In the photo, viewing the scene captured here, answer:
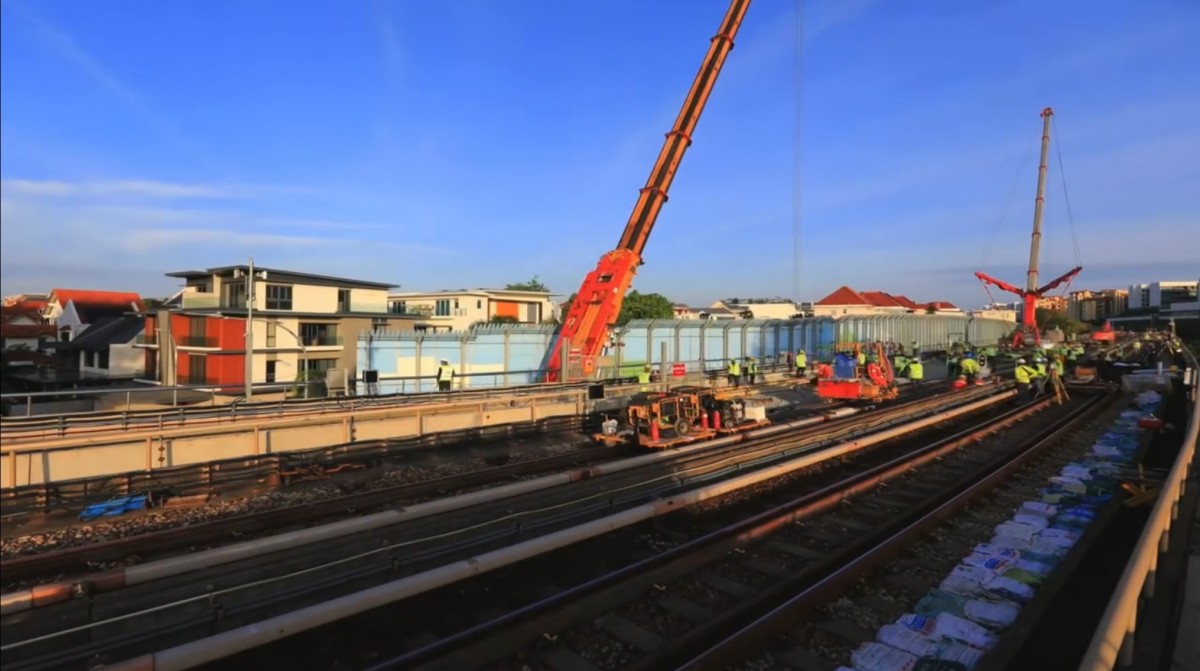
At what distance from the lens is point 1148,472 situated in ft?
35.6

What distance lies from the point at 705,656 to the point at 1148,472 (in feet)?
34.7

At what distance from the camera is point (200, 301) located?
128 feet

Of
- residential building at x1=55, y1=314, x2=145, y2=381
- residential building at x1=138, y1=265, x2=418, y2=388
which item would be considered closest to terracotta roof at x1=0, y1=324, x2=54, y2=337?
residential building at x1=55, y1=314, x2=145, y2=381

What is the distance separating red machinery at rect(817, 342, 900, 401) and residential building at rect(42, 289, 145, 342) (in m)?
64.4

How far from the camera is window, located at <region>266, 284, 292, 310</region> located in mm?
38094

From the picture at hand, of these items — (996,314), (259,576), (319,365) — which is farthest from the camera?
(996,314)

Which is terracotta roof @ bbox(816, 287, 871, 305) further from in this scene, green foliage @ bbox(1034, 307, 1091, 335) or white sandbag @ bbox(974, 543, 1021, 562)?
white sandbag @ bbox(974, 543, 1021, 562)

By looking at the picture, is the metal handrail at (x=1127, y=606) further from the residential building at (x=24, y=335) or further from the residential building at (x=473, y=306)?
the residential building at (x=24, y=335)

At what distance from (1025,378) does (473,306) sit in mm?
44579

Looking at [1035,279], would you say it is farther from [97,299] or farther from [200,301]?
[97,299]

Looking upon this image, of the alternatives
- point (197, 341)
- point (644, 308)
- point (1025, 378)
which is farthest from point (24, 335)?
point (1025, 378)

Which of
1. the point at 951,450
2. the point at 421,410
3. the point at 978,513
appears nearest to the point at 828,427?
the point at 951,450

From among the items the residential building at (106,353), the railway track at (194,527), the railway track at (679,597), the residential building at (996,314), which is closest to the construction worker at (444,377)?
the railway track at (194,527)

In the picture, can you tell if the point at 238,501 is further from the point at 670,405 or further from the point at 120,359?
the point at 120,359
